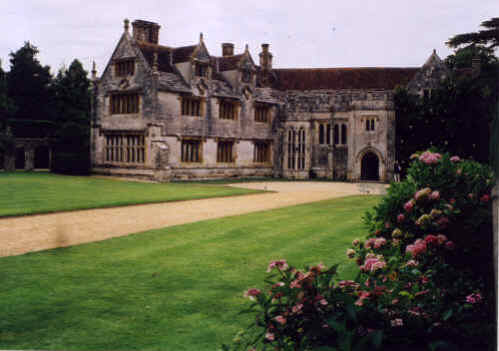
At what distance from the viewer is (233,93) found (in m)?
33.4

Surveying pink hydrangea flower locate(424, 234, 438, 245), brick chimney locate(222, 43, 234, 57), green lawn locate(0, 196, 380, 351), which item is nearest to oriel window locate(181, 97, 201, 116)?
brick chimney locate(222, 43, 234, 57)

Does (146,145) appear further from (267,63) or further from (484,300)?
(484,300)

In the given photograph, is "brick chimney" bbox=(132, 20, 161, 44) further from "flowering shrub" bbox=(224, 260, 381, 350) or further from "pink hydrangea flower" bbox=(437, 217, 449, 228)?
"flowering shrub" bbox=(224, 260, 381, 350)

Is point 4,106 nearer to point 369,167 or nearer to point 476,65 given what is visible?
point 476,65

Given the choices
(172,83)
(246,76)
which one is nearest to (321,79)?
(246,76)

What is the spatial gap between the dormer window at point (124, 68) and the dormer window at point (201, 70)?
418cm

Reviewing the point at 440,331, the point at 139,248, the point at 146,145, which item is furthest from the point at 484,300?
the point at 146,145

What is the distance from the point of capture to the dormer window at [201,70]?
30.7m

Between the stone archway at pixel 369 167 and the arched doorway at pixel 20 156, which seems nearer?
the arched doorway at pixel 20 156

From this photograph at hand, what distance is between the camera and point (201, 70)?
3103cm

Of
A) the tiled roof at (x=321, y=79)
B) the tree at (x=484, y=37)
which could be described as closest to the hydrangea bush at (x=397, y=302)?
the tree at (x=484, y=37)

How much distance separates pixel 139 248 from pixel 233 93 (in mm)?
25939

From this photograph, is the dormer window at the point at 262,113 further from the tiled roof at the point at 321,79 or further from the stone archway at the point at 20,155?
the stone archway at the point at 20,155

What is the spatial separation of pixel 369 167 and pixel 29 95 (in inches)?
884
